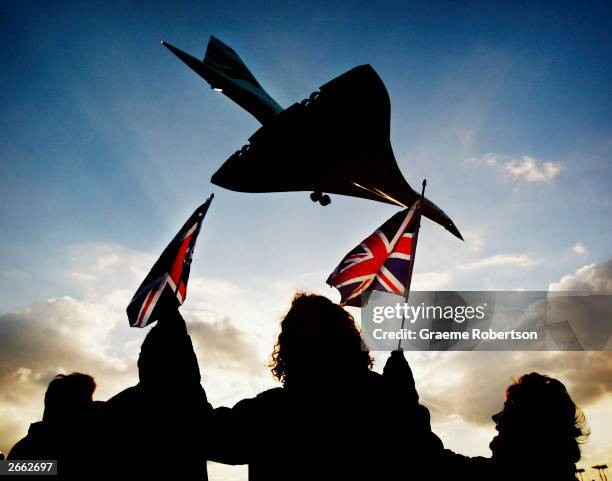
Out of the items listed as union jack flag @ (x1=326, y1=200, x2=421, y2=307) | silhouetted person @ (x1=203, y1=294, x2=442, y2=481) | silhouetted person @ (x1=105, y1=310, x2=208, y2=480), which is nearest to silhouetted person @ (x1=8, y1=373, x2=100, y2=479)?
silhouetted person @ (x1=105, y1=310, x2=208, y2=480)

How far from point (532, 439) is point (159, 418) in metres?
2.41

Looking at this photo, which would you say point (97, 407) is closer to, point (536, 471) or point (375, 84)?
point (536, 471)

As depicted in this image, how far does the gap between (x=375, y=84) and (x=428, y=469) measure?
17.4m

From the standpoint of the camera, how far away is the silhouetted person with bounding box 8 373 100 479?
2482 mm

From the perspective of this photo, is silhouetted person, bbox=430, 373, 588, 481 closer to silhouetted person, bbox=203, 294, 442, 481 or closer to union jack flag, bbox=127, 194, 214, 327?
silhouetted person, bbox=203, 294, 442, 481

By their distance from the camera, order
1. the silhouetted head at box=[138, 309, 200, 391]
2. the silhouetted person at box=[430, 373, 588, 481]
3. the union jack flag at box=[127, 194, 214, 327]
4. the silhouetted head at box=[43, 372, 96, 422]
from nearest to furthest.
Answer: the silhouetted head at box=[138, 309, 200, 391] < the silhouetted person at box=[430, 373, 588, 481] < the silhouetted head at box=[43, 372, 96, 422] < the union jack flag at box=[127, 194, 214, 327]

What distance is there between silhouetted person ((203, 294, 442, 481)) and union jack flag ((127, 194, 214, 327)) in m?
1.63

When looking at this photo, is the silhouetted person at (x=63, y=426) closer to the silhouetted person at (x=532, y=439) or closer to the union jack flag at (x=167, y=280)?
the union jack flag at (x=167, y=280)

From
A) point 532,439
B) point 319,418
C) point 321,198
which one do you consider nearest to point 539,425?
point 532,439

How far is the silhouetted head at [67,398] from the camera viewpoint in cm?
314

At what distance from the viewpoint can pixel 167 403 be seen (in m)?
1.93

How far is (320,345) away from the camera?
2.12 meters

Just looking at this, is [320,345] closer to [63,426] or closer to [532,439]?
[532,439]

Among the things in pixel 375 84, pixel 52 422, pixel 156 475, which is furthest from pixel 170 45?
pixel 156 475
